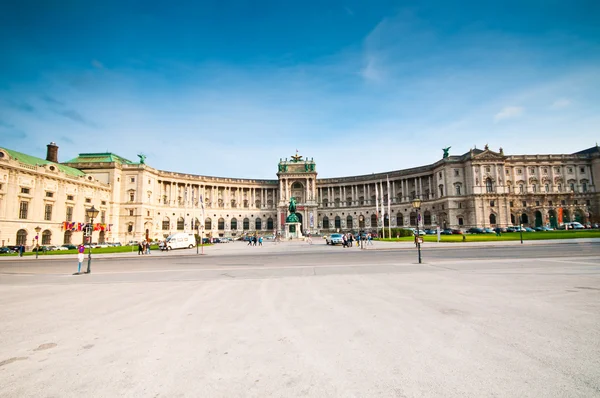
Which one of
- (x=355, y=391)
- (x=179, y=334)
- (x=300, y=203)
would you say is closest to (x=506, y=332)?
(x=355, y=391)

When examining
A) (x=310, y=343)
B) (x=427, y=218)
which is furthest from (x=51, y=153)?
(x=427, y=218)

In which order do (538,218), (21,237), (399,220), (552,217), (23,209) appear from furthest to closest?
(399,220)
(538,218)
(552,217)
(23,209)
(21,237)

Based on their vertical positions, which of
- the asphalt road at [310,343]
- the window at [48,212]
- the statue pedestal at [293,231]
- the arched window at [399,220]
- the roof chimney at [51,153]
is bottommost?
the asphalt road at [310,343]

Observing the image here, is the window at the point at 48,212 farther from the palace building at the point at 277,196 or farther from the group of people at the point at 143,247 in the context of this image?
the group of people at the point at 143,247

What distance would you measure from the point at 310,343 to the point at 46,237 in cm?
6670

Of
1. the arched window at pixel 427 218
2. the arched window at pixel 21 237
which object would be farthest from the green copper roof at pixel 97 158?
the arched window at pixel 427 218

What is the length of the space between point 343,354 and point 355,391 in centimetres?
112

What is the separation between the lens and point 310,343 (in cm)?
541

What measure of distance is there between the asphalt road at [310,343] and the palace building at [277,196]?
45.4m

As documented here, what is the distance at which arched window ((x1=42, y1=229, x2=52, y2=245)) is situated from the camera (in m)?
52.9

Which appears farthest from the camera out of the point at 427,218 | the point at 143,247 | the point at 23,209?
the point at 427,218

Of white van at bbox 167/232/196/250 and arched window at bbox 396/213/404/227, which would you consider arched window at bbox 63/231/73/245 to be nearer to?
white van at bbox 167/232/196/250

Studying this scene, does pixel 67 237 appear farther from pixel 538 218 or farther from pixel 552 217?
pixel 552 217

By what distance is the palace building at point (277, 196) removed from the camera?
5362 centimetres
